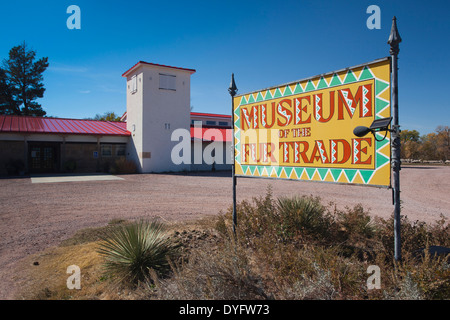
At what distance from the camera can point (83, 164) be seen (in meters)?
23.2

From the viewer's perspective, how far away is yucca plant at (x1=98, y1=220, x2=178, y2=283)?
142 inches

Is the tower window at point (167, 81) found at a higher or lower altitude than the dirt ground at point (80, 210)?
higher

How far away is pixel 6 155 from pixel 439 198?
85.7ft

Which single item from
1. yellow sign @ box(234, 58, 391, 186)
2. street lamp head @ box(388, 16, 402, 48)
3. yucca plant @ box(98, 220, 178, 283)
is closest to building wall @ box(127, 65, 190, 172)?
yellow sign @ box(234, 58, 391, 186)

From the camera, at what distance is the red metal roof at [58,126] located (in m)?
20.6

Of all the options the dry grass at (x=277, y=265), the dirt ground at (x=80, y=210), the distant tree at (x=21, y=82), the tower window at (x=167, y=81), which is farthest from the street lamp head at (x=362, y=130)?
the distant tree at (x=21, y=82)

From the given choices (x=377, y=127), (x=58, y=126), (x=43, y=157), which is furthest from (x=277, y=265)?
(x=43, y=157)

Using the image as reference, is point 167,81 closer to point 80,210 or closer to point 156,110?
point 156,110

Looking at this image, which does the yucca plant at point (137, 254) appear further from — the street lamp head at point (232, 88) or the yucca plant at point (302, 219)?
the street lamp head at point (232, 88)

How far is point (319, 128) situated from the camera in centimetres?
396

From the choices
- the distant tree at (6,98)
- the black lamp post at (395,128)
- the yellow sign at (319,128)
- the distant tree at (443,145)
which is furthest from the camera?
the distant tree at (443,145)

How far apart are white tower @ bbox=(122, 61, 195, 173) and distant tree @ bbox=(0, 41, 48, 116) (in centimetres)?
2013

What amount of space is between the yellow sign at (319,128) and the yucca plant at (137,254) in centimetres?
200
